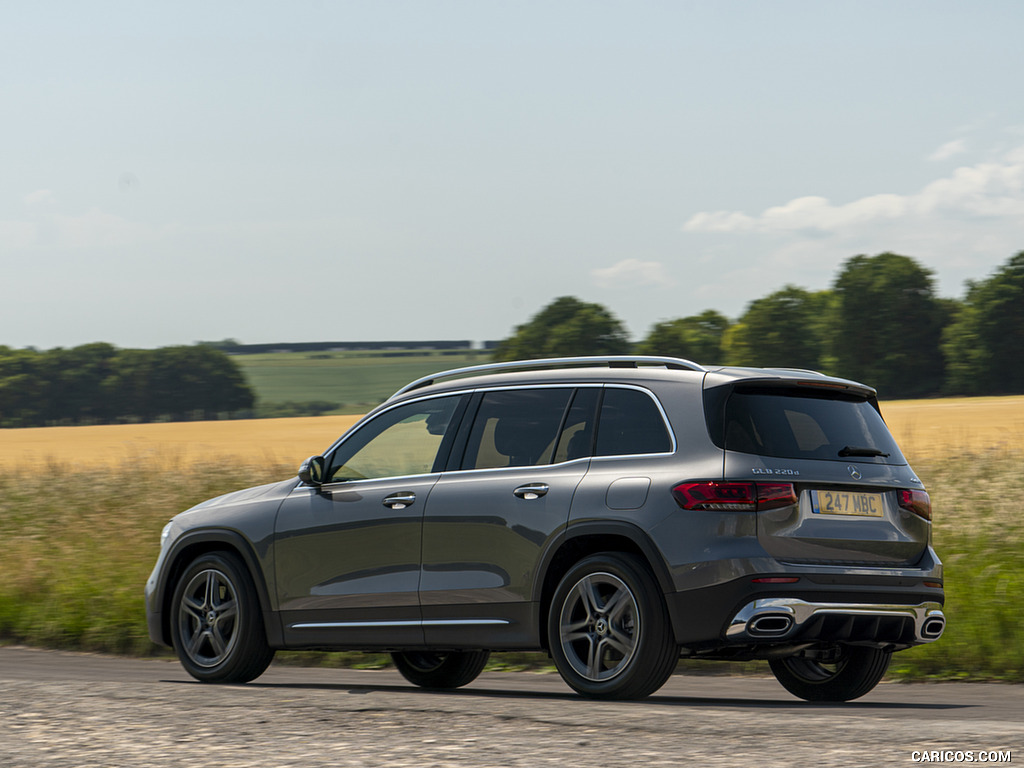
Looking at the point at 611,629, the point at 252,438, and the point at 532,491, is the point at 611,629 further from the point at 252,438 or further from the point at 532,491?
the point at 252,438

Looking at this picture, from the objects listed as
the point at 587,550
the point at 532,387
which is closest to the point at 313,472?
the point at 532,387

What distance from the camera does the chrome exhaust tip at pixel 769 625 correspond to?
21.6 ft

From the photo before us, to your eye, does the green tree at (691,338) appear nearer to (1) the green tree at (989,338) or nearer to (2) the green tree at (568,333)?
(2) the green tree at (568,333)

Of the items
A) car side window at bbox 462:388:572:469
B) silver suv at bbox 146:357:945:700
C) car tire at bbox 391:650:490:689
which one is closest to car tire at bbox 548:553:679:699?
silver suv at bbox 146:357:945:700

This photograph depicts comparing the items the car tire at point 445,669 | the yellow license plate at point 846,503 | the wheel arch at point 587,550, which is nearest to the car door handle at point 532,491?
the wheel arch at point 587,550

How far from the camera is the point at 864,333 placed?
105 metres

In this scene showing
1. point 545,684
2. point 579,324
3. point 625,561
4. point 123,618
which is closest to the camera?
point 625,561

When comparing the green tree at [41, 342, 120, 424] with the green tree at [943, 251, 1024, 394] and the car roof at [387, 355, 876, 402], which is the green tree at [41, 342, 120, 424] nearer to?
the green tree at [943, 251, 1024, 394]

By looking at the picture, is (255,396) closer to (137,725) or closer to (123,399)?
(123,399)

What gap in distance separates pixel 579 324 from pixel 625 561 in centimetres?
11530

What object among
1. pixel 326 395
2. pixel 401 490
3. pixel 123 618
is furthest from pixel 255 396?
pixel 401 490

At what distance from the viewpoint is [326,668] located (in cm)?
1076

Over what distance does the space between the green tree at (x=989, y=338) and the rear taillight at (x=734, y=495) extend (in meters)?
84.8

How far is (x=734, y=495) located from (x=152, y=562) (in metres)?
8.95
